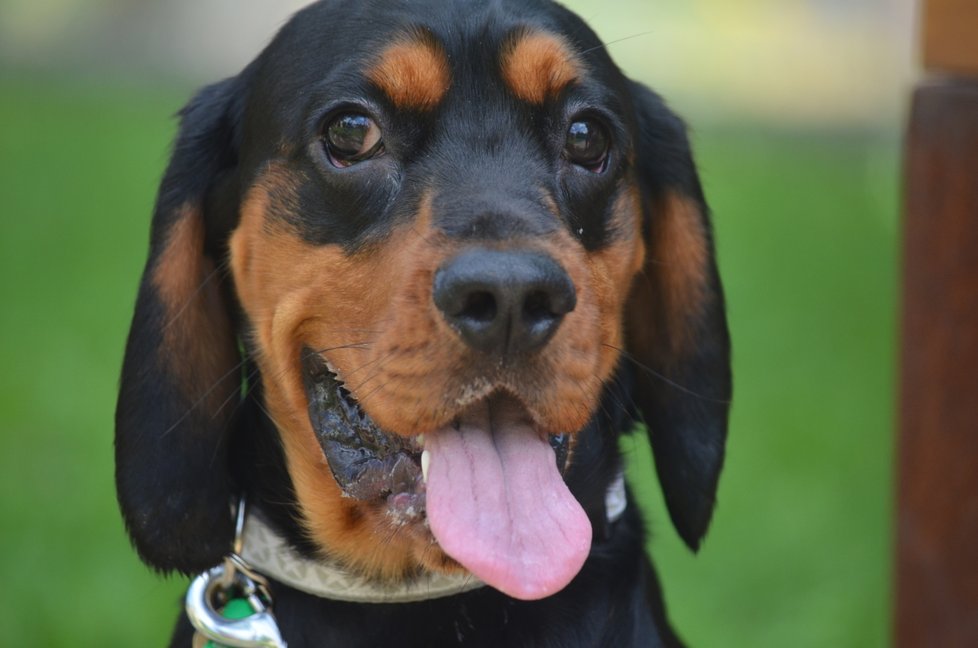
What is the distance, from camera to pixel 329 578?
3.05 metres

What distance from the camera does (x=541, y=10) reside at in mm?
3283

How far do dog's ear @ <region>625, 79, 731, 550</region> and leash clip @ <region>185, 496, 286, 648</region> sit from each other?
3.54 feet

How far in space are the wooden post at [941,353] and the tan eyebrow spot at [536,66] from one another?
3.07ft

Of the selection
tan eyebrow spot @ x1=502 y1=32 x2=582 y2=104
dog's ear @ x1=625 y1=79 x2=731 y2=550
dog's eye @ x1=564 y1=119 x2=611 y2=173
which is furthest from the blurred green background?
tan eyebrow spot @ x1=502 y1=32 x2=582 y2=104

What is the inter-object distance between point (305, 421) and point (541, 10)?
1122mm

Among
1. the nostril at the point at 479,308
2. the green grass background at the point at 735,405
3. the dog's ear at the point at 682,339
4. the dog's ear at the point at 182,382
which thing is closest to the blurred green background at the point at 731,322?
the green grass background at the point at 735,405

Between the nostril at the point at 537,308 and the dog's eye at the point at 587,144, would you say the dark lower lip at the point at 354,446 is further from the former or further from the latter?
the dog's eye at the point at 587,144

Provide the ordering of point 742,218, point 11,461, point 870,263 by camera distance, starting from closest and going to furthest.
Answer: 1. point 11,461
2. point 870,263
3. point 742,218

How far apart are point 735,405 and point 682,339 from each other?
4406 millimetres

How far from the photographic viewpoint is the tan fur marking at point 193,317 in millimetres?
3240

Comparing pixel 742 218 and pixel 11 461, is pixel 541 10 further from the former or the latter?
pixel 742 218

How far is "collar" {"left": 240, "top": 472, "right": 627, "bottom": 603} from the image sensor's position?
3010 millimetres

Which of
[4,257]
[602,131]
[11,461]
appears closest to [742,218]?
[4,257]

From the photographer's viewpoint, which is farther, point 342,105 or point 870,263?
point 870,263
